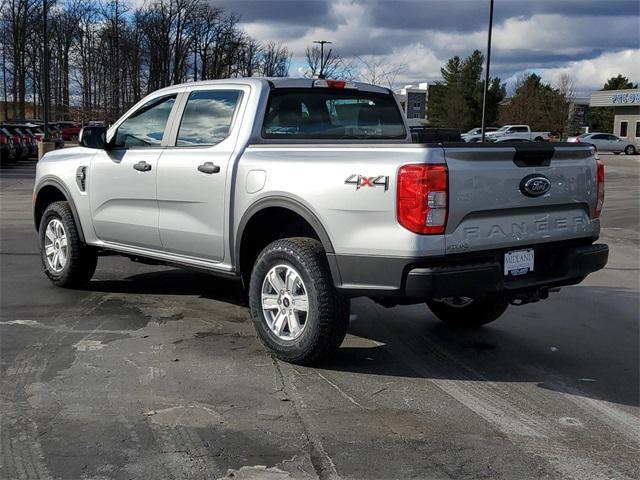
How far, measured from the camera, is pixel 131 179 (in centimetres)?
604

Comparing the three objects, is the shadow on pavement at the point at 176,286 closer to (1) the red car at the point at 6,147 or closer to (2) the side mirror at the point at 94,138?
(2) the side mirror at the point at 94,138

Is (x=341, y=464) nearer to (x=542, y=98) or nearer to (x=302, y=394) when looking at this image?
(x=302, y=394)

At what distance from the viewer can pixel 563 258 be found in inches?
189

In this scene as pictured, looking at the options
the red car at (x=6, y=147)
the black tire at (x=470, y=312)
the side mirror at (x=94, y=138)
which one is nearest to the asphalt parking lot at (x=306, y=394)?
the black tire at (x=470, y=312)

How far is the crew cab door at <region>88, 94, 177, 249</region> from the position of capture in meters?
5.89

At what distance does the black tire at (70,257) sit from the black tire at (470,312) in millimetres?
3281

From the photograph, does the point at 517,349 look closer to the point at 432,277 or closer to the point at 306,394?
the point at 432,277

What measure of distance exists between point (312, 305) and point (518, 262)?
1335 mm

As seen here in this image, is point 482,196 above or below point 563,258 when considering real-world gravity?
above

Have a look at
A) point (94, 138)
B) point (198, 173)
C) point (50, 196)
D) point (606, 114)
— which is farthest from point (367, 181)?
point (606, 114)

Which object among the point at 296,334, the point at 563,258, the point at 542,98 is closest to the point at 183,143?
the point at 296,334

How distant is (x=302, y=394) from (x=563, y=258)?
1.98 meters

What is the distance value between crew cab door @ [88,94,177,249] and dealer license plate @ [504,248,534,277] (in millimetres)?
2856

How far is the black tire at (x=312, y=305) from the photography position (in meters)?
4.52
